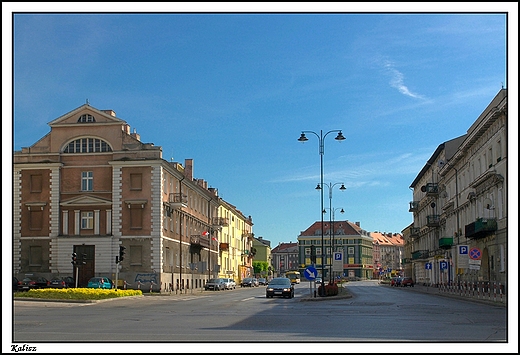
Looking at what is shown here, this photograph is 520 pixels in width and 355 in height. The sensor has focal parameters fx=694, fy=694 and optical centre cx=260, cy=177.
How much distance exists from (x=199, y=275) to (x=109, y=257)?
854 inches

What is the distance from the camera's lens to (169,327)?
65.7 ft

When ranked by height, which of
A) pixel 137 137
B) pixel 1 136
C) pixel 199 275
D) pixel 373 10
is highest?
pixel 137 137

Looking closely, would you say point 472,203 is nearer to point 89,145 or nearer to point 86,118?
point 89,145

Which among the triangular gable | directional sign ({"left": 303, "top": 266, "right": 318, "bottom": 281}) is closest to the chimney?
the triangular gable

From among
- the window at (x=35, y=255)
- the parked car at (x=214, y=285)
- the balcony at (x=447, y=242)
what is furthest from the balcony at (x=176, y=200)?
the balcony at (x=447, y=242)

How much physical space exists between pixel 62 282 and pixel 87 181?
936cm

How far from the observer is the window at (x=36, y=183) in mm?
60156

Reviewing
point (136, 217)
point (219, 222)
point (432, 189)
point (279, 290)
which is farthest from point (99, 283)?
point (432, 189)

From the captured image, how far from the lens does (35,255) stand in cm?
5969

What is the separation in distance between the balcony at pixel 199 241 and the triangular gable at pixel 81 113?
19861 millimetres

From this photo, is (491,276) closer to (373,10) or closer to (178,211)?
(178,211)

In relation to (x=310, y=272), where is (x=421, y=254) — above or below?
above

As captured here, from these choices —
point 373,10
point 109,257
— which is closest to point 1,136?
point 373,10

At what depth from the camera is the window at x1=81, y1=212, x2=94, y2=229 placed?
59281 millimetres
